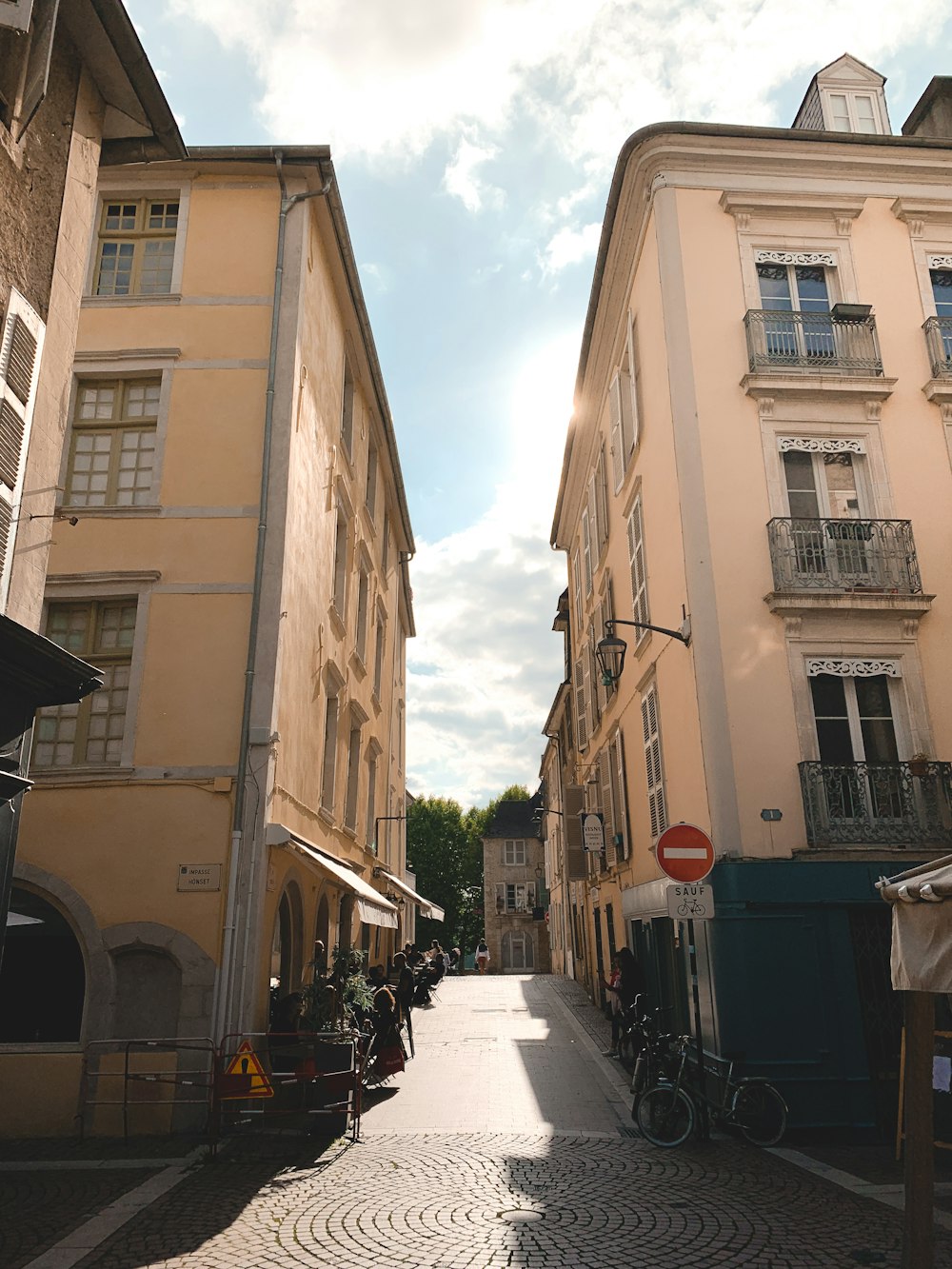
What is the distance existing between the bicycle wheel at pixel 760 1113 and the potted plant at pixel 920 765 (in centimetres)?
422

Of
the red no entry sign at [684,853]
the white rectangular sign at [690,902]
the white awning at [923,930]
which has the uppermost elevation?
the red no entry sign at [684,853]

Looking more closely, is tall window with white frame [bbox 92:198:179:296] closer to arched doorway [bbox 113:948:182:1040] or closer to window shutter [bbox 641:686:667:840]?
arched doorway [bbox 113:948:182:1040]

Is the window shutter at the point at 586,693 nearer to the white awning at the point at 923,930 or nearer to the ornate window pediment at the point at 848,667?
the ornate window pediment at the point at 848,667

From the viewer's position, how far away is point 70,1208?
291 inches

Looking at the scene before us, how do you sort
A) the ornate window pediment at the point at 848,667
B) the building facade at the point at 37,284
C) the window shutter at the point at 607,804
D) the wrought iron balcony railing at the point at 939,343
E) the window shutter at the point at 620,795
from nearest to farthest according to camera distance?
the building facade at the point at 37,284 < the ornate window pediment at the point at 848,667 < the wrought iron balcony railing at the point at 939,343 < the window shutter at the point at 620,795 < the window shutter at the point at 607,804

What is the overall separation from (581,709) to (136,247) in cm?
Answer: 1619

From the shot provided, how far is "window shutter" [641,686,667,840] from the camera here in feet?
48.1

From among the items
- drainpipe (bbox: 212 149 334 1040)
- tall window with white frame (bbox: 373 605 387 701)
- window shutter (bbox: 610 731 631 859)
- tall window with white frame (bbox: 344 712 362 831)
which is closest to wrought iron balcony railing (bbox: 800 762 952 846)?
window shutter (bbox: 610 731 631 859)

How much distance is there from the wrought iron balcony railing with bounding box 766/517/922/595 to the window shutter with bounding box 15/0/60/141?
31.7 ft

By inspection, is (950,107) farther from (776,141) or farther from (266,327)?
(266,327)

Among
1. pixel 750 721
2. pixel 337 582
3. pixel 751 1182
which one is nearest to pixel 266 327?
pixel 337 582

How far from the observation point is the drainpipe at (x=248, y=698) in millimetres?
10797

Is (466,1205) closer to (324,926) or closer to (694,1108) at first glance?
(694,1108)

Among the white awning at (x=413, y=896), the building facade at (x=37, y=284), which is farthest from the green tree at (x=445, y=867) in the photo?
the building facade at (x=37, y=284)
